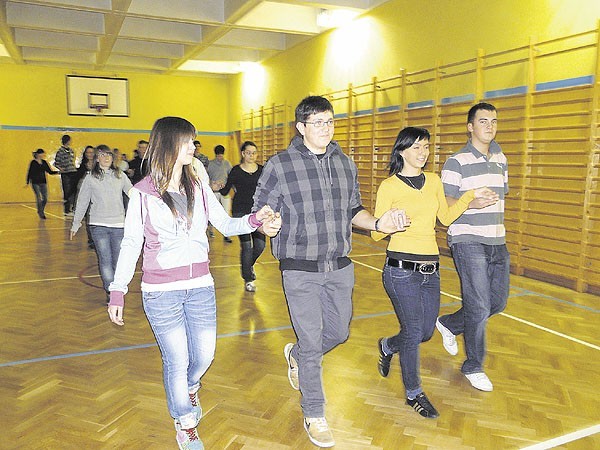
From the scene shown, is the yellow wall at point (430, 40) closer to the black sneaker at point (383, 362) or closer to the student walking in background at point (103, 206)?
the black sneaker at point (383, 362)

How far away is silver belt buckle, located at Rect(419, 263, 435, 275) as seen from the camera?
2.84 m

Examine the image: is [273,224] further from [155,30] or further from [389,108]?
[155,30]

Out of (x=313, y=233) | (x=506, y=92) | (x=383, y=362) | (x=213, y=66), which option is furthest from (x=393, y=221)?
(x=213, y=66)

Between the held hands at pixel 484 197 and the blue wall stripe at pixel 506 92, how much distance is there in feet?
14.5

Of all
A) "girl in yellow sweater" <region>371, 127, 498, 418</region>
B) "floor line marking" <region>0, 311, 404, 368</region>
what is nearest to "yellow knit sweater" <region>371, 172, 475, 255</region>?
"girl in yellow sweater" <region>371, 127, 498, 418</region>

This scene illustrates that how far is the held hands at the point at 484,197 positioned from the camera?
2896 mm

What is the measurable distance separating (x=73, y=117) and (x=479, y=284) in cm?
1694

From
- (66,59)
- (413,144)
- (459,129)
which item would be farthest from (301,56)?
(413,144)

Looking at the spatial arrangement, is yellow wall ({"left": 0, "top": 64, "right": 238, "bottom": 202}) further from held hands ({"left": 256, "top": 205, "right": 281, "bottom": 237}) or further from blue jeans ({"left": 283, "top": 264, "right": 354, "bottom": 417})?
held hands ({"left": 256, "top": 205, "right": 281, "bottom": 237})

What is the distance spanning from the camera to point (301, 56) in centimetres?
1291

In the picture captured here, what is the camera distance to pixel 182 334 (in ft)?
7.80

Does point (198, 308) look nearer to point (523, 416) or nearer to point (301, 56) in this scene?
point (523, 416)

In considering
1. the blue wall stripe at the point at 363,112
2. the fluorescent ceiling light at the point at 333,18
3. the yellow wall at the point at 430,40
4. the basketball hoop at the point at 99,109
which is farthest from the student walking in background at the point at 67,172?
the blue wall stripe at the point at 363,112

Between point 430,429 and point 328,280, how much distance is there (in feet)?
3.37
